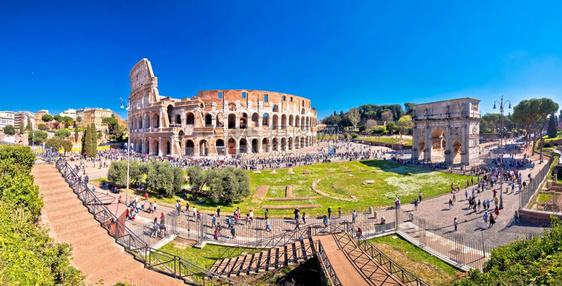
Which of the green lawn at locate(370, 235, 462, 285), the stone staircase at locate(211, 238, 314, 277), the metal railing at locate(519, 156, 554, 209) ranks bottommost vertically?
the green lawn at locate(370, 235, 462, 285)

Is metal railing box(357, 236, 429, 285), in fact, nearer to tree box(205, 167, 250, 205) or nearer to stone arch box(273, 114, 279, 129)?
tree box(205, 167, 250, 205)

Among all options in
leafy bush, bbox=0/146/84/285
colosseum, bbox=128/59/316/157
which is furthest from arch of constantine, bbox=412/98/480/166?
leafy bush, bbox=0/146/84/285

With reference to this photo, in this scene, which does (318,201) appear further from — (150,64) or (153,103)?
(150,64)

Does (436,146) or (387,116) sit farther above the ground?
(387,116)

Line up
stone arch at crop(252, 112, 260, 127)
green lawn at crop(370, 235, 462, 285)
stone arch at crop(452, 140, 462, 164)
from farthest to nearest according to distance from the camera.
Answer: stone arch at crop(252, 112, 260, 127) < stone arch at crop(452, 140, 462, 164) < green lawn at crop(370, 235, 462, 285)

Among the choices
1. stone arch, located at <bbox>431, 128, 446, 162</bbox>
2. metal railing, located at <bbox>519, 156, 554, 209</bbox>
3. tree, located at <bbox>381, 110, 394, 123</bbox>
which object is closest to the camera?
metal railing, located at <bbox>519, 156, 554, 209</bbox>

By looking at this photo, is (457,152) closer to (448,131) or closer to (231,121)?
(448,131)

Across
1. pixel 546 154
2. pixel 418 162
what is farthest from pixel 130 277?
pixel 546 154

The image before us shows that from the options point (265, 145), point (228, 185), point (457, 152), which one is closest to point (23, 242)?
point (228, 185)
